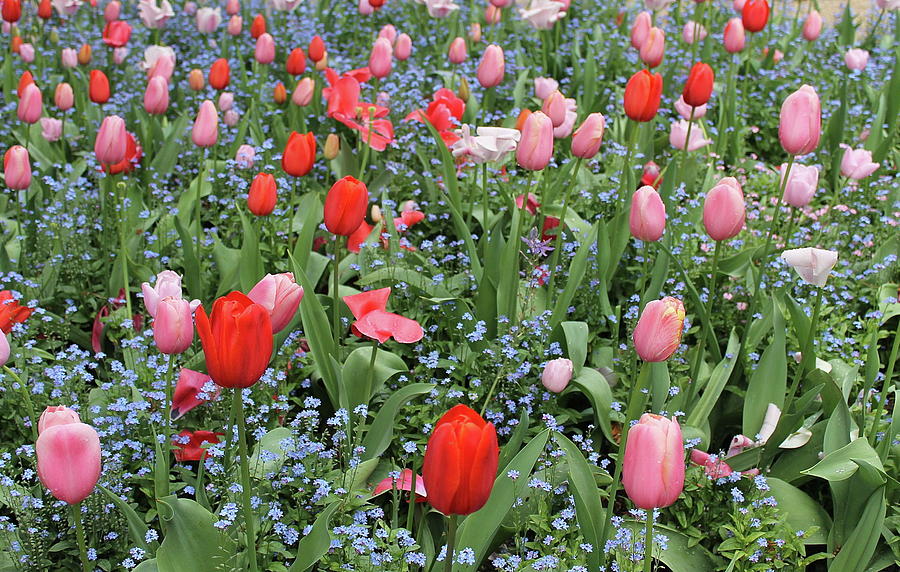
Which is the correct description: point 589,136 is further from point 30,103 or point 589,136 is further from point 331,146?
point 30,103

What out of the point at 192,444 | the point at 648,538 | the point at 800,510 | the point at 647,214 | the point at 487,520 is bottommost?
the point at 800,510

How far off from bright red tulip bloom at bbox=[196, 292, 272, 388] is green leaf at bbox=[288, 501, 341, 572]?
366 mm

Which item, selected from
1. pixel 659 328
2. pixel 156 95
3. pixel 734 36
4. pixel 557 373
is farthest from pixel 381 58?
pixel 659 328

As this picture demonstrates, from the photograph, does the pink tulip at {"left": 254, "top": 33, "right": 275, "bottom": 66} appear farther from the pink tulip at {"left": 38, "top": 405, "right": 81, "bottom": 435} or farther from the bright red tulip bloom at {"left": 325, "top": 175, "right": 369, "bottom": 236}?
the pink tulip at {"left": 38, "top": 405, "right": 81, "bottom": 435}

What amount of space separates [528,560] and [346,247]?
4.44 feet

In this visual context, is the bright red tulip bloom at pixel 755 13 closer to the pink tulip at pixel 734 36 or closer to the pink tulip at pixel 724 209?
the pink tulip at pixel 734 36

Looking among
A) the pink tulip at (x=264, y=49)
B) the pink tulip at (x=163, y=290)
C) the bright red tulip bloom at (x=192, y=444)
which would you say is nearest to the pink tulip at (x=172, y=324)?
the pink tulip at (x=163, y=290)

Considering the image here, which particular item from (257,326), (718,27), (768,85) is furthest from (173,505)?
(718,27)

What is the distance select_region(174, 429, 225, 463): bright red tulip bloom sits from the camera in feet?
7.22

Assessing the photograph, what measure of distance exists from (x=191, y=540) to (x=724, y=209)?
130 cm

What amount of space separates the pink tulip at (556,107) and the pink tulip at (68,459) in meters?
1.67

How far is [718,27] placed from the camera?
18.2 feet

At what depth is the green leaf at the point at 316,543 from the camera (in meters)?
1.68

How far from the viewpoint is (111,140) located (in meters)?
2.66
